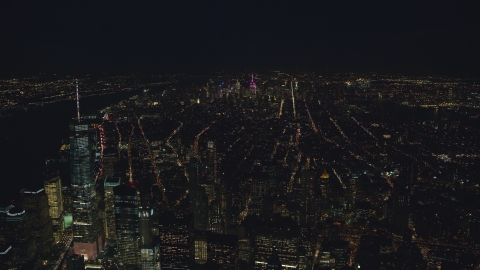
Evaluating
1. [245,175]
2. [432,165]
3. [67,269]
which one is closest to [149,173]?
[245,175]

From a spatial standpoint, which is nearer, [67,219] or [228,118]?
[67,219]

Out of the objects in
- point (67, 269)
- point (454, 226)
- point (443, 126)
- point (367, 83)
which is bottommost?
point (67, 269)

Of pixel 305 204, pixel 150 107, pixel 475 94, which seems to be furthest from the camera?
pixel 150 107

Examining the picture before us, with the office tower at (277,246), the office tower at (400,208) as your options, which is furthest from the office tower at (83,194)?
the office tower at (400,208)

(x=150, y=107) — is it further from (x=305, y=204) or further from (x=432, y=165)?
(x=432, y=165)

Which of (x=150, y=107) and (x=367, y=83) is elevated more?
(x=367, y=83)

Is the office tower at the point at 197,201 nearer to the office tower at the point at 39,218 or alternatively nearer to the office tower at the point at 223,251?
the office tower at the point at 223,251

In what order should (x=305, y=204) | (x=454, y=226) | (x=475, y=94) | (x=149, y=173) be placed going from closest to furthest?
(x=454, y=226), (x=475, y=94), (x=305, y=204), (x=149, y=173)
